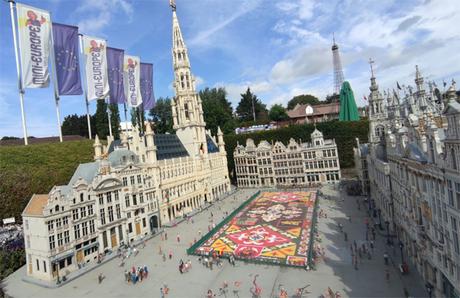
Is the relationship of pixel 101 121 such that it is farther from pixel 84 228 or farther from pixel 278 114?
pixel 278 114

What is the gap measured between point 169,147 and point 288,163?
104 feet

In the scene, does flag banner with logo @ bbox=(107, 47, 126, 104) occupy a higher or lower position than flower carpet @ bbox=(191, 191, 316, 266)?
higher

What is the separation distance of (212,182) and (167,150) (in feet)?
52.2

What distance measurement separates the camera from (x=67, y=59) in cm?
5153

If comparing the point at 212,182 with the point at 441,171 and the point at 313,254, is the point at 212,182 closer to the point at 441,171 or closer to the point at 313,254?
the point at 313,254

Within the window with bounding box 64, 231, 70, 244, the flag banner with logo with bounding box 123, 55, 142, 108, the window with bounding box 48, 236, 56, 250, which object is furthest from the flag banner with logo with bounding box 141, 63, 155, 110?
the window with bounding box 48, 236, 56, 250

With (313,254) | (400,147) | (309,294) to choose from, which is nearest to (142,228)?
(313,254)

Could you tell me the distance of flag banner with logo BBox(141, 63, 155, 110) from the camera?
6950cm

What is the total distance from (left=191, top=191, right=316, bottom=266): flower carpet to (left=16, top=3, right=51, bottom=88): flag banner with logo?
36.5 m

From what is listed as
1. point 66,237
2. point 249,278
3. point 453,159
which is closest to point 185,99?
point 66,237

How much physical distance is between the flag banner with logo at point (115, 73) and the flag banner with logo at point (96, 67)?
1.50 metres

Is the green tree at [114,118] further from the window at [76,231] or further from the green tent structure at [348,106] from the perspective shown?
the green tent structure at [348,106]

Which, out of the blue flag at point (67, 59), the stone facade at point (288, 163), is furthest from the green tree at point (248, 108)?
the blue flag at point (67, 59)

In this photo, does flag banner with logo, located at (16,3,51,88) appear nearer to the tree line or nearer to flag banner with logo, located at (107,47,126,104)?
flag banner with logo, located at (107,47,126,104)
